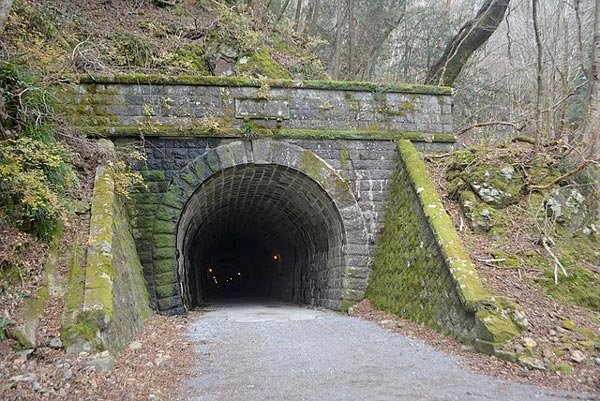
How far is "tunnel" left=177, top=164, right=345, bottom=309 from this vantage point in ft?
32.3

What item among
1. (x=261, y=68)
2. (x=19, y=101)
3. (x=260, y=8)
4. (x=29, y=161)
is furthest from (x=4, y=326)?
(x=260, y=8)

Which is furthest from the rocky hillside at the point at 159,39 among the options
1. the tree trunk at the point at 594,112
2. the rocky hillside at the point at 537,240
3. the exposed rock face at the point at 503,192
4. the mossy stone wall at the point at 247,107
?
the tree trunk at the point at 594,112

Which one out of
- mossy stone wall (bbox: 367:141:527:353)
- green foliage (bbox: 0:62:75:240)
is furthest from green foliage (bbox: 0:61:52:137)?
mossy stone wall (bbox: 367:141:527:353)

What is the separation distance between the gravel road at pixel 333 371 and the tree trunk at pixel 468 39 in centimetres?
1065

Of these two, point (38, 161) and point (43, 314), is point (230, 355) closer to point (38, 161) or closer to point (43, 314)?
point (43, 314)

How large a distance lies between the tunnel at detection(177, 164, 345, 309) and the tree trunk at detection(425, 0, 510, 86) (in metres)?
6.85

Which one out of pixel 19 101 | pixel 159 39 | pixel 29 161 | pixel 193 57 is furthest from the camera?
pixel 159 39

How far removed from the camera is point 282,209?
13.1 meters

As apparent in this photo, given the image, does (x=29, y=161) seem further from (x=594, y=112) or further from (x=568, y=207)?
(x=594, y=112)

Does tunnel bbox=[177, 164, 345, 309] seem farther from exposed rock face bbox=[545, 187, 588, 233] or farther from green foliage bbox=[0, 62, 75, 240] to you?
exposed rock face bbox=[545, 187, 588, 233]

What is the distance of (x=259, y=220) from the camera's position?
16031 mm

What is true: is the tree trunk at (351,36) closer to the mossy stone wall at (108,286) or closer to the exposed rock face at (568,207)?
the exposed rock face at (568,207)

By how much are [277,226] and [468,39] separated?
8.90 m

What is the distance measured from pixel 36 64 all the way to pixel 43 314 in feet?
12.7
